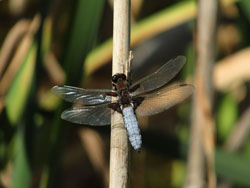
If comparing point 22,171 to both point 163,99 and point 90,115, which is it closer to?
point 90,115

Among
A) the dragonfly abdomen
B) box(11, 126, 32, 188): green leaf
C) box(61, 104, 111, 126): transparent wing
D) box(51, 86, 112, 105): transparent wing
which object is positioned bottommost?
box(11, 126, 32, 188): green leaf

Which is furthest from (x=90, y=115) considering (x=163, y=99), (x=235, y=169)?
(x=235, y=169)

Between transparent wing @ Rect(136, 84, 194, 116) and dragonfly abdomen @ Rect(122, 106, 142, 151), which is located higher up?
transparent wing @ Rect(136, 84, 194, 116)

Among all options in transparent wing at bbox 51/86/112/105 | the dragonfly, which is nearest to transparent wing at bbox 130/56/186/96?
the dragonfly

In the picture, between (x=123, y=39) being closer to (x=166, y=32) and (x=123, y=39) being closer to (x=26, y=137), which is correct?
(x=26, y=137)

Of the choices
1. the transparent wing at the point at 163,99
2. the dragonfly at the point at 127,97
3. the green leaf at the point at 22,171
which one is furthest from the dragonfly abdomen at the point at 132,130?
Result: the green leaf at the point at 22,171

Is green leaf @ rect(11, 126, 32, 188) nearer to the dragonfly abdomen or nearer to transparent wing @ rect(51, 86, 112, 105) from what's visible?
transparent wing @ rect(51, 86, 112, 105)

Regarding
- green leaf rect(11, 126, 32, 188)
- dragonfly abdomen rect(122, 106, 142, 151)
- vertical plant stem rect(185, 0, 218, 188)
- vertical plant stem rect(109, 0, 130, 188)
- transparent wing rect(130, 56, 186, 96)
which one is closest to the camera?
vertical plant stem rect(109, 0, 130, 188)
